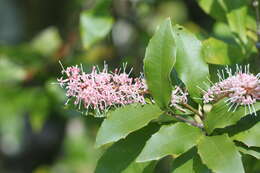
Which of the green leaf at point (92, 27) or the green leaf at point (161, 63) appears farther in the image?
the green leaf at point (92, 27)

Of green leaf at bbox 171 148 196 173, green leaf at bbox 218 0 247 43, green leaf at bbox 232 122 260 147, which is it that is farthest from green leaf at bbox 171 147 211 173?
green leaf at bbox 218 0 247 43

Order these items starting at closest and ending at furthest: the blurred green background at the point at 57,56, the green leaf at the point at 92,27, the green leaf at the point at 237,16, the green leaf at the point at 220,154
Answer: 1. the green leaf at the point at 220,154
2. the green leaf at the point at 237,16
3. the green leaf at the point at 92,27
4. the blurred green background at the point at 57,56

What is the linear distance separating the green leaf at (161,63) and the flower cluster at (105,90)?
4cm

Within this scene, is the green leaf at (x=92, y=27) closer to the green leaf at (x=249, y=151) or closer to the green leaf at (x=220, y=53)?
the green leaf at (x=220, y=53)

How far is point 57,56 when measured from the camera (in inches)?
105

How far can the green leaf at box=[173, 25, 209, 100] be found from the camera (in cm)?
138

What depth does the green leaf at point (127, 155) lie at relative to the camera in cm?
134

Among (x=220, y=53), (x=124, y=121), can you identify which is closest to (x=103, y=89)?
(x=124, y=121)

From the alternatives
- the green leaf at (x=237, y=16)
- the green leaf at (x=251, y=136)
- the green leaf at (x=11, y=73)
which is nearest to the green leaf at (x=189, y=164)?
the green leaf at (x=251, y=136)

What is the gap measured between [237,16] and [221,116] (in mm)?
556

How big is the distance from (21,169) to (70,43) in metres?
1.69

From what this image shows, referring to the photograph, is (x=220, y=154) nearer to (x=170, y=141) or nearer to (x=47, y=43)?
(x=170, y=141)

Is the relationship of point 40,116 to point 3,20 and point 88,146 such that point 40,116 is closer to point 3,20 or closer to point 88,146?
point 88,146

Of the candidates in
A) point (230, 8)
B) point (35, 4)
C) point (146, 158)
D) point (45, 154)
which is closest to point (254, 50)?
point (230, 8)
